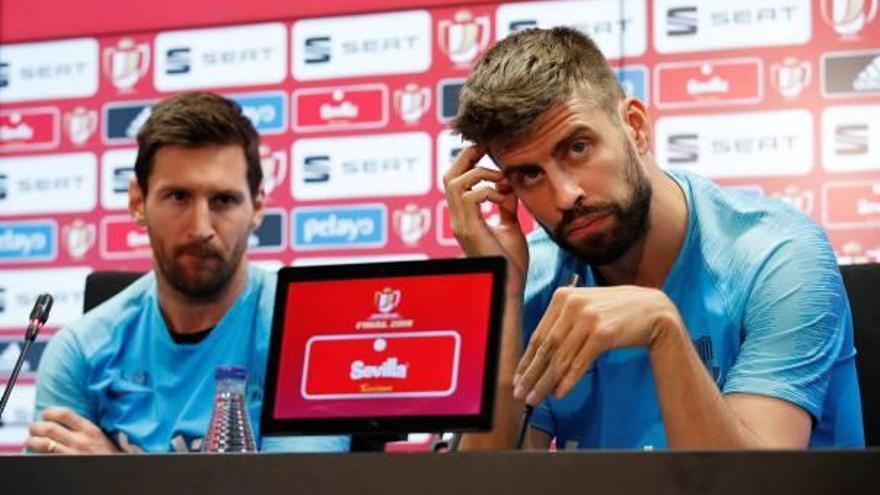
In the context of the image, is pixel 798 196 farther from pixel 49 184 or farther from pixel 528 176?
pixel 49 184

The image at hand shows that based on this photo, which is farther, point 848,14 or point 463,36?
point 463,36

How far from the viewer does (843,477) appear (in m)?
0.85

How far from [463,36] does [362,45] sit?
0.88 ft

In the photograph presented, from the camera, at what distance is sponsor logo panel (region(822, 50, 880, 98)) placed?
3016 mm

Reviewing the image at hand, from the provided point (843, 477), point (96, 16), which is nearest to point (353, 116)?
point (96, 16)

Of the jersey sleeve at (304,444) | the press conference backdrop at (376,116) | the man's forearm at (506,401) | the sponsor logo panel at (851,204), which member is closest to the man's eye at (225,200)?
the jersey sleeve at (304,444)

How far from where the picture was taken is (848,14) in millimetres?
3055

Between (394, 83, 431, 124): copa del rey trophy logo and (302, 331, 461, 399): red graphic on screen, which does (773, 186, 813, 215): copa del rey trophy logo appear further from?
(302, 331, 461, 399): red graphic on screen

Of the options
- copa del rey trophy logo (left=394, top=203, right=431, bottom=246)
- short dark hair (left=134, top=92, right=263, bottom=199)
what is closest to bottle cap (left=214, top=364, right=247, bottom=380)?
short dark hair (left=134, top=92, right=263, bottom=199)

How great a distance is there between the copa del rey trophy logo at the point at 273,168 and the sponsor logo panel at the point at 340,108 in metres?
0.08

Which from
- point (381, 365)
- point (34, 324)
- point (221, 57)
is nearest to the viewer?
point (381, 365)

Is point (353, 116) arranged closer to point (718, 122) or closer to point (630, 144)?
point (718, 122)

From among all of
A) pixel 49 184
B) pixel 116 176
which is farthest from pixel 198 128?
pixel 49 184

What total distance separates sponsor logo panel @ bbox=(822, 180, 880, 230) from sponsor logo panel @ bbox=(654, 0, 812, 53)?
35cm
